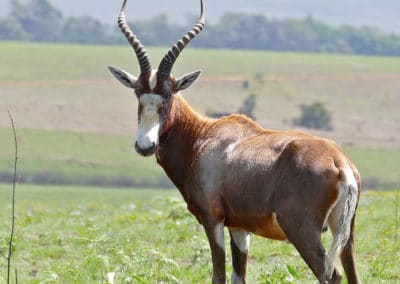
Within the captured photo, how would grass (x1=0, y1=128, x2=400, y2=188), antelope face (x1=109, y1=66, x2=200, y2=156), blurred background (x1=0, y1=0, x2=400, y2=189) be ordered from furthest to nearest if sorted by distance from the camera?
1. blurred background (x1=0, y1=0, x2=400, y2=189)
2. grass (x1=0, y1=128, x2=400, y2=188)
3. antelope face (x1=109, y1=66, x2=200, y2=156)

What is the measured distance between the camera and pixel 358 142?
3890 inches

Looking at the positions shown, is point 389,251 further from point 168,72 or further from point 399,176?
point 399,176

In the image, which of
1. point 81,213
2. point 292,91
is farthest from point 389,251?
point 292,91

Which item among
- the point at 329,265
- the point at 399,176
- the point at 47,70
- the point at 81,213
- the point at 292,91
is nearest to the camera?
the point at 329,265

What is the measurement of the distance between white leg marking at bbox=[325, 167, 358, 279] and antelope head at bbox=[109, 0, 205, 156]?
7.65 feet

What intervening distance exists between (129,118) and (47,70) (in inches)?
1248

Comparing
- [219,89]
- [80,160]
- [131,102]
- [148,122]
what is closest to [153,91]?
[148,122]

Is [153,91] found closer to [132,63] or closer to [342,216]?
[342,216]

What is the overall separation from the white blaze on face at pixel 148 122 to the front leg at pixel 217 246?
1.13 m

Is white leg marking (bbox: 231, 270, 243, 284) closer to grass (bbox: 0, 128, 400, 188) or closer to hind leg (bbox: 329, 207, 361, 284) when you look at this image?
hind leg (bbox: 329, 207, 361, 284)

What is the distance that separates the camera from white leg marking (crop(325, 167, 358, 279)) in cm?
1191

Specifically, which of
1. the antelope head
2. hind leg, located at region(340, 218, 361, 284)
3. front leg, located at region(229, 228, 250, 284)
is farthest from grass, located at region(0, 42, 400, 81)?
hind leg, located at region(340, 218, 361, 284)

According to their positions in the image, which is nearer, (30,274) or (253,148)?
(253,148)

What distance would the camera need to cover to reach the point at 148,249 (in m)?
12.7
